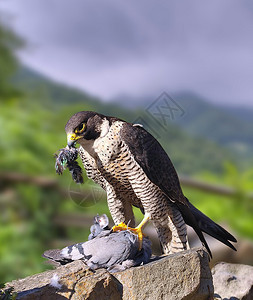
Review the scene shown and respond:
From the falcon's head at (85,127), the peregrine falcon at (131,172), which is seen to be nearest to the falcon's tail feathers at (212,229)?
the peregrine falcon at (131,172)

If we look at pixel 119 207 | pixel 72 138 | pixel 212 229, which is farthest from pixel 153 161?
pixel 212 229

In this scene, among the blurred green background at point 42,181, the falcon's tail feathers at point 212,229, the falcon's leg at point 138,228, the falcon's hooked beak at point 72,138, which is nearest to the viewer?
the falcon's hooked beak at point 72,138

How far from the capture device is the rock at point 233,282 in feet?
8.70

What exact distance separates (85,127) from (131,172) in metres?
0.32

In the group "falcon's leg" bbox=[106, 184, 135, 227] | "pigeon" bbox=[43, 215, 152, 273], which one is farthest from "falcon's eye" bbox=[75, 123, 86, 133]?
"pigeon" bbox=[43, 215, 152, 273]

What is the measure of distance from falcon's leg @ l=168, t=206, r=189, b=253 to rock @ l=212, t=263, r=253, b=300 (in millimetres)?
378

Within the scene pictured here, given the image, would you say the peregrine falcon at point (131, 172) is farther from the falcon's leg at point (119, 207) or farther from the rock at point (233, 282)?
the rock at point (233, 282)

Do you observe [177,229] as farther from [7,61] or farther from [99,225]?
[7,61]

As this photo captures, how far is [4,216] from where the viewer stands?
8.64m

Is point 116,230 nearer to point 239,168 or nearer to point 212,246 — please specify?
point 212,246

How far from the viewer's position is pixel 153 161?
7.75 ft

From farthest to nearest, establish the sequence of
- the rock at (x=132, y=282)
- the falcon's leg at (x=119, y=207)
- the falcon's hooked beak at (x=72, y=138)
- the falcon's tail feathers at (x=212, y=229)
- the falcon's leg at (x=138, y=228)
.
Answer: the falcon's tail feathers at (x=212, y=229), the falcon's leg at (x=119, y=207), the falcon's leg at (x=138, y=228), the falcon's hooked beak at (x=72, y=138), the rock at (x=132, y=282)

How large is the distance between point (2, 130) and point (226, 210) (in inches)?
209

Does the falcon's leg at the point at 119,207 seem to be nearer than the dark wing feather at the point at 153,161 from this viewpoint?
No
